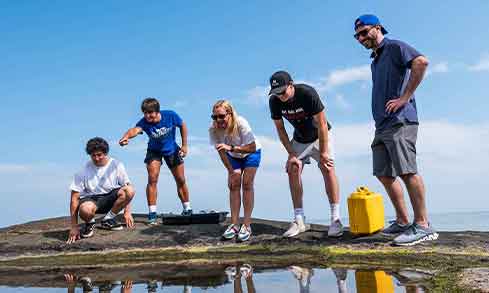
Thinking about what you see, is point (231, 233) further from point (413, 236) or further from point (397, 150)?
point (397, 150)

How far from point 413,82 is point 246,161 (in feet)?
7.65

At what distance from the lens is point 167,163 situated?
784 centimetres

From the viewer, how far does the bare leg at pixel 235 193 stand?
6.51 metres

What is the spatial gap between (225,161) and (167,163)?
163cm

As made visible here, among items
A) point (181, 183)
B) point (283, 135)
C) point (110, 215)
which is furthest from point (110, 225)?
point (283, 135)

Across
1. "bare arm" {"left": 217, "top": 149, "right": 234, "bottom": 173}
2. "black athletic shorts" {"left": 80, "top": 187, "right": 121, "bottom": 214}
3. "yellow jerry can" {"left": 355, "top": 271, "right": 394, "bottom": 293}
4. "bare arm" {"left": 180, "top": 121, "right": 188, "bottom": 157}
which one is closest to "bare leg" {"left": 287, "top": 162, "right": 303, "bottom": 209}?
"bare arm" {"left": 217, "top": 149, "right": 234, "bottom": 173}

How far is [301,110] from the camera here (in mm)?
6160

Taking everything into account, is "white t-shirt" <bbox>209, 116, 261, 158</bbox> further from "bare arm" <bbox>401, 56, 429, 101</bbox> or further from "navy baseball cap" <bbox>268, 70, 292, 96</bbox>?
"bare arm" <bbox>401, 56, 429, 101</bbox>

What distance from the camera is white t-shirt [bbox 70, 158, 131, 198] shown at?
725 cm

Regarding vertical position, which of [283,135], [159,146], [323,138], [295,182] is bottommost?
[295,182]

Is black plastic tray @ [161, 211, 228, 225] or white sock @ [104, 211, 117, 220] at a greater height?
white sock @ [104, 211, 117, 220]

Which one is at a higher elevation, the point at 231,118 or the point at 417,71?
the point at 417,71

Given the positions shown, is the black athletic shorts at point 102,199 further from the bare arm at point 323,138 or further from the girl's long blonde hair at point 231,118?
the bare arm at point 323,138

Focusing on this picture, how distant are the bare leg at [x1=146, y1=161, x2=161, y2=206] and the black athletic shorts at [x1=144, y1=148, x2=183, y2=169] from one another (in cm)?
8
